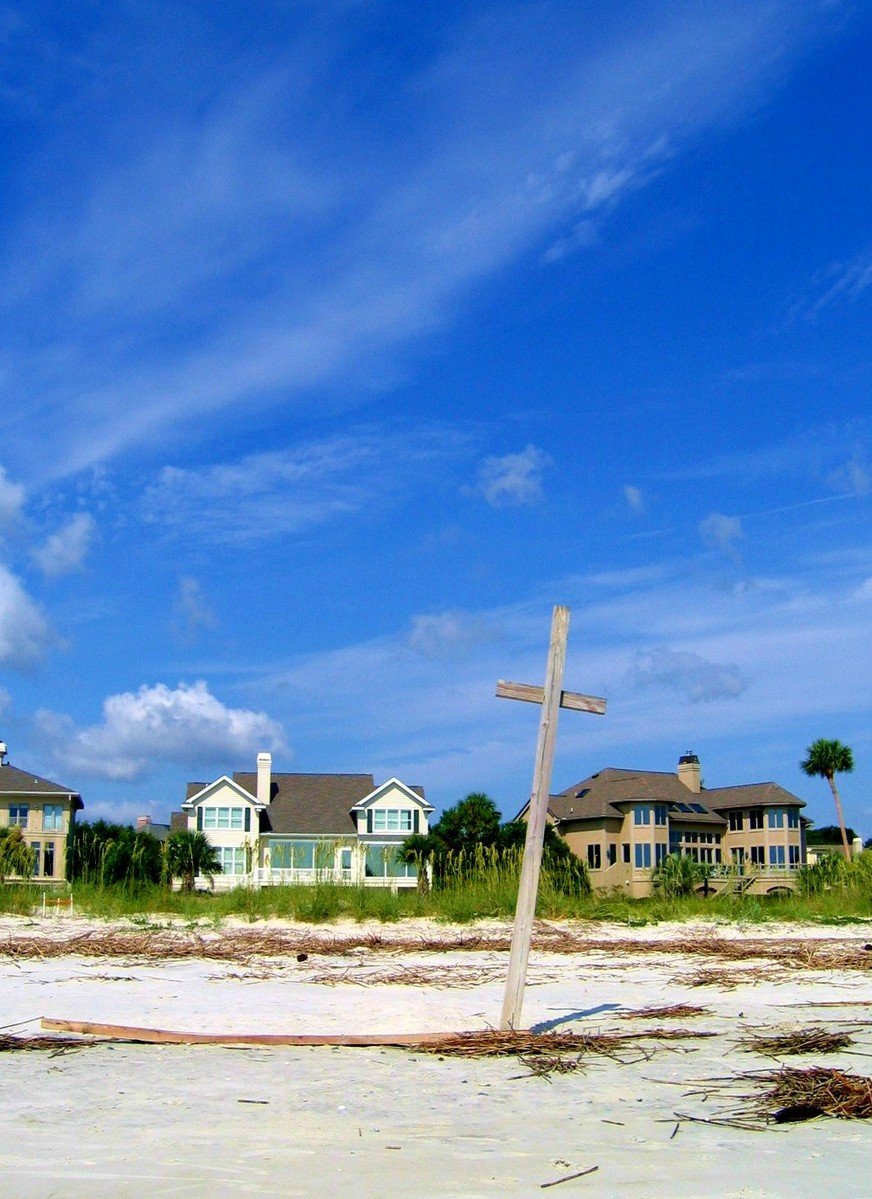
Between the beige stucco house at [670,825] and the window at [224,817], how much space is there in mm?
18636

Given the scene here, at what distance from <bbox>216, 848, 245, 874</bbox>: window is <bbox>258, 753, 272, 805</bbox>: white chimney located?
3519 mm

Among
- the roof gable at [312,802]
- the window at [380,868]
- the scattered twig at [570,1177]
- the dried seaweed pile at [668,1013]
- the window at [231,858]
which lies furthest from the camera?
the roof gable at [312,802]

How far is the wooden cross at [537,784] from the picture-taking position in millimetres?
7922

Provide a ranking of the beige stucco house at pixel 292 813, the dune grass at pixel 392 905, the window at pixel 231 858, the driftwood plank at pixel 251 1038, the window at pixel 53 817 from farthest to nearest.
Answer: the window at pixel 53 817, the beige stucco house at pixel 292 813, the window at pixel 231 858, the dune grass at pixel 392 905, the driftwood plank at pixel 251 1038

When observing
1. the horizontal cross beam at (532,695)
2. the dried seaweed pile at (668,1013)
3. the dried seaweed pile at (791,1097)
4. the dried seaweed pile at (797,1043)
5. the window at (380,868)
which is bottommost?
the window at (380,868)

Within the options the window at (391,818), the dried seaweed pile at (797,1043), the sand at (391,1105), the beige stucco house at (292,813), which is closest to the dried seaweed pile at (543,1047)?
the sand at (391,1105)

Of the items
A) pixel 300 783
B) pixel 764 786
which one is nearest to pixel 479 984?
pixel 300 783

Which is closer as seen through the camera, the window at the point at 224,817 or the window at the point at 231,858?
the window at the point at 231,858

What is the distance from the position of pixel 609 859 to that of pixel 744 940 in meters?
52.4

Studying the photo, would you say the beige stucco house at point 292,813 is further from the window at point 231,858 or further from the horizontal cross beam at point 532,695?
the horizontal cross beam at point 532,695

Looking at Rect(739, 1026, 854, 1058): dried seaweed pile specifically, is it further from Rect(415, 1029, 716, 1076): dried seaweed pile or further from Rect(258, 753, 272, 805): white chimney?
Rect(258, 753, 272, 805): white chimney

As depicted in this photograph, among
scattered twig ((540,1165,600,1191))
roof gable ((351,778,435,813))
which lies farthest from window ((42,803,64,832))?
scattered twig ((540,1165,600,1191))

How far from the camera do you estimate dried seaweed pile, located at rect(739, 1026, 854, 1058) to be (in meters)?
6.99

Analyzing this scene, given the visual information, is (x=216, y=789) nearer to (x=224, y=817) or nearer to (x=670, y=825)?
(x=224, y=817)
